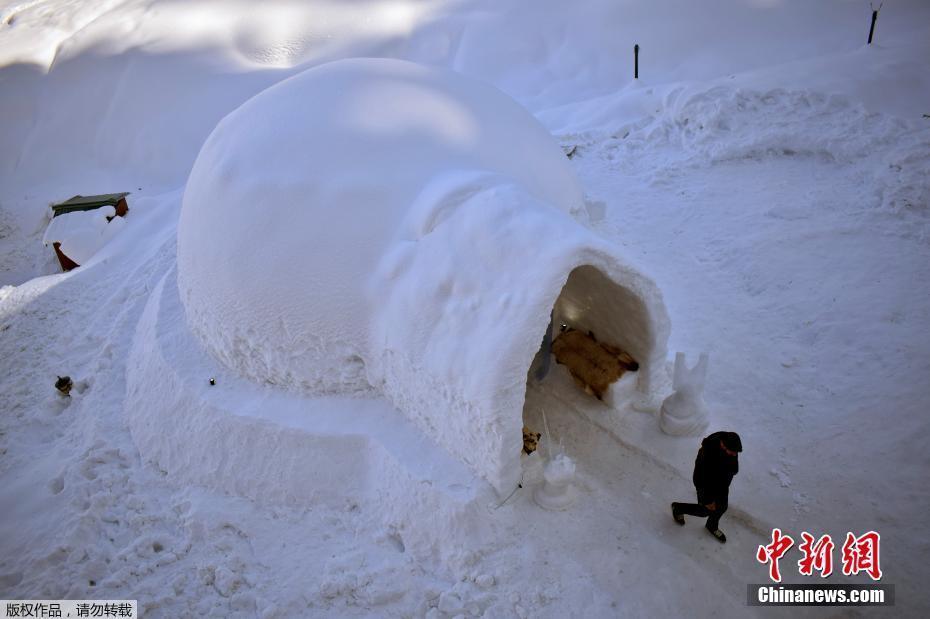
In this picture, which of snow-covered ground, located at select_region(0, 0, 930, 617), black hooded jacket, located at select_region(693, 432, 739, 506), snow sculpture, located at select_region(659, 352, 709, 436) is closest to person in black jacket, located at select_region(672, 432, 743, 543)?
black hooded jacket, located at select_region(693, 432, 739, 506)

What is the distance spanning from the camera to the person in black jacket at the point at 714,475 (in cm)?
379

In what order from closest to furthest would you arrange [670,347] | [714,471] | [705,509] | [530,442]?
[714,471]
[705,509]
[530,442]
[670,347]

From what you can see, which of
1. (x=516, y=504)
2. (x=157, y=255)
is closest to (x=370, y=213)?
(x=516, y=504)

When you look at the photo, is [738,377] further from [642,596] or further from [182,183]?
[182,183]

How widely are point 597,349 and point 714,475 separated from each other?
5.01ft

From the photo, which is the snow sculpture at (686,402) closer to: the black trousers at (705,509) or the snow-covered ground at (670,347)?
the snow-covered ground at (670,347)

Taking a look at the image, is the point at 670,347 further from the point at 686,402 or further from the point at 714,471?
the point at 714,471

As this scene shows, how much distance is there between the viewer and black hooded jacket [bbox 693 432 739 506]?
12.5ft

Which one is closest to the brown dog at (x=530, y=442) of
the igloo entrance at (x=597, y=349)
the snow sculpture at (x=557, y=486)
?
the igloo entrance at (x=597, y=349)

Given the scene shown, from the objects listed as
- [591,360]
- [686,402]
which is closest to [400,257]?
[591,360]

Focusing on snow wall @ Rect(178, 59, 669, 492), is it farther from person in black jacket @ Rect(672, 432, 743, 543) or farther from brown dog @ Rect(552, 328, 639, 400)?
person in black jacket @ Rect(672, 432, 743, 543)

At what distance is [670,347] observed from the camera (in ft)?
19.1

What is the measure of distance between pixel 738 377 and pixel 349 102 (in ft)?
13.5

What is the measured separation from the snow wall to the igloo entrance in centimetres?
3
